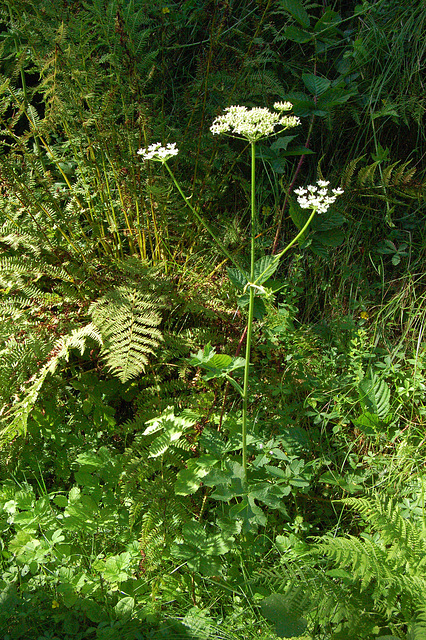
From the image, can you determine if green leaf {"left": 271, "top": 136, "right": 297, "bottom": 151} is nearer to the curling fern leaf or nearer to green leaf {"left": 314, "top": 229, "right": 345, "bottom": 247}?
green leaf {"left": 314, "top": 229, "right": 345, "bottom": 247}

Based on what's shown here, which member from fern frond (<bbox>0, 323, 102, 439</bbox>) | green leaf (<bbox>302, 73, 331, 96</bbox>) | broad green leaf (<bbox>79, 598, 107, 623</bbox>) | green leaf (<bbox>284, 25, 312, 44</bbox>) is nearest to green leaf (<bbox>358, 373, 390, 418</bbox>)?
fern frond (<bbox>0, 323, 102, 439</bbox>)

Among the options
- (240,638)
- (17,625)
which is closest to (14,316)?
(17,625)

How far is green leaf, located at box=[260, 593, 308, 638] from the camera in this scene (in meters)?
1.23

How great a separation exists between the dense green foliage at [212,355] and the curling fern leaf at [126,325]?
0.01m

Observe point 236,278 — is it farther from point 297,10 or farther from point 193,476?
point 297,10

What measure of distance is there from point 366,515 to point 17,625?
118cm

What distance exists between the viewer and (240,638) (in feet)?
4.65

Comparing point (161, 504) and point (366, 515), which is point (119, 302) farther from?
point (366, 515)

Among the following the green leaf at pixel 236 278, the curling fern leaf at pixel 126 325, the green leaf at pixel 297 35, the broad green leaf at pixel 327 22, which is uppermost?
the broad green leaf at pixel 327 22

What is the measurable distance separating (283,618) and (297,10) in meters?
2.51

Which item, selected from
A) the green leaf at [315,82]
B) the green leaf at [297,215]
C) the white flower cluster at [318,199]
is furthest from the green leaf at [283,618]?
the green leaf at [315,82]

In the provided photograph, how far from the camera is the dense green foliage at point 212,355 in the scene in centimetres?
150

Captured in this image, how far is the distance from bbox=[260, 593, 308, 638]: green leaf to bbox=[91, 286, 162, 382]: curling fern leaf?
2.61ft

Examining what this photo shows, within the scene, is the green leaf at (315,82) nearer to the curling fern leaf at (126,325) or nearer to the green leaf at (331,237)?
the green leaf at (331,237)
